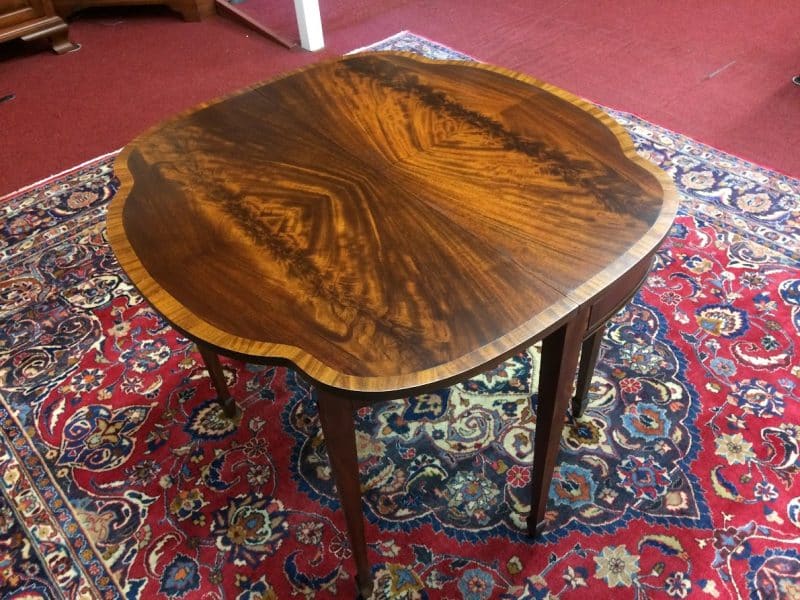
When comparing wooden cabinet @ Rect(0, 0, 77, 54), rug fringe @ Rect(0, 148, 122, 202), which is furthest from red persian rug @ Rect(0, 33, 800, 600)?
wooden cabinet @ Rect(0, 0, 77, 54)

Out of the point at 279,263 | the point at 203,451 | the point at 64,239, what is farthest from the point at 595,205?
the point at 64,239

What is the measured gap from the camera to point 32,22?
2916 mm

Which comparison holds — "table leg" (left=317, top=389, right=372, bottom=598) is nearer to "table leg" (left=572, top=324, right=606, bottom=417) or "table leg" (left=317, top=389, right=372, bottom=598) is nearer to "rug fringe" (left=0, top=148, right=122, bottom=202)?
"table leg" (left=572, top=324, right=606, bottom=417)

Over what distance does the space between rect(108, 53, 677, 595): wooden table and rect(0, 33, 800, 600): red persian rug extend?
0.16 metres

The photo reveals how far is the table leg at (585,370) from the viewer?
1.24 metres

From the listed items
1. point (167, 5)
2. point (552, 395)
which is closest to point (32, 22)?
point (167, 5)

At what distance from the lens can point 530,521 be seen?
1.18 m

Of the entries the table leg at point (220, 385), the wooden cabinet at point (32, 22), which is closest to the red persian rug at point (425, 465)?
the table leg at point (220, 385)

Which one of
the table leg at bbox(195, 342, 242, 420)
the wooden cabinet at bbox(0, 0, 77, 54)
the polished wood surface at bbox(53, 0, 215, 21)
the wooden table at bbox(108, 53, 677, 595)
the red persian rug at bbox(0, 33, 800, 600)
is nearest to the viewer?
the wooden table at bbox(108, 53, 677, 595)

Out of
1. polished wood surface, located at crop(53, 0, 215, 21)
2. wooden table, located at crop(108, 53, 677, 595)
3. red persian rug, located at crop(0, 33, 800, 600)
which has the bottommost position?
→ red persian rug, located at crop(0, 33, 800, 600)

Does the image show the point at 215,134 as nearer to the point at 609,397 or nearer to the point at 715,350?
the point at 609,397

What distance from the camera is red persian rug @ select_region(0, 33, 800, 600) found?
116cm

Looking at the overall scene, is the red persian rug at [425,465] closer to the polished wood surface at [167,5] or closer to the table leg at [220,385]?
the table leg at [220,385]

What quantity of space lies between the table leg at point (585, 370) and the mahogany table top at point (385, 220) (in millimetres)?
318
